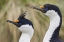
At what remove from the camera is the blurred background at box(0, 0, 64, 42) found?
268 cm

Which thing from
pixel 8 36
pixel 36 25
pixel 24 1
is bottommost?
pixel 8 36

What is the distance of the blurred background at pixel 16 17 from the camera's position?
2.68 m

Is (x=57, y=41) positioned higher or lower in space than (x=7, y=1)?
lower

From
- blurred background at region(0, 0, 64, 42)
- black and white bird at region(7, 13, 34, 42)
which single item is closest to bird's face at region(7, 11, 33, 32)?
black and white bird at region(7, 13, 34, 42)

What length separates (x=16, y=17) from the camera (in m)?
2.66

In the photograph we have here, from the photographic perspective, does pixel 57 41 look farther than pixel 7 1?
No

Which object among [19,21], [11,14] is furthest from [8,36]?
[19,21]

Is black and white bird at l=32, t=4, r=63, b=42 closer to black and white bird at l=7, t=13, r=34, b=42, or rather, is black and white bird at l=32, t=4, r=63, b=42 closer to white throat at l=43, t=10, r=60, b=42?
white throat at l=43, t=10, r=60, b=42

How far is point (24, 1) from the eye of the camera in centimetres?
272

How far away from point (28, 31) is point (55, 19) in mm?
253

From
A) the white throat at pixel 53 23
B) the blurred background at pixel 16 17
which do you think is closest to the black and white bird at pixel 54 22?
the white throat at pixel 53 23

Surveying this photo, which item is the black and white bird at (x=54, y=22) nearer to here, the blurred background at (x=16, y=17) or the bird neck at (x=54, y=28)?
the bird neck at (x=54, y=28)

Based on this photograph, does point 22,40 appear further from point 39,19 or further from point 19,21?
point 39,19

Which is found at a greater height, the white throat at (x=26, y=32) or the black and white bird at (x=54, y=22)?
the black and white bird at (x=54, y=22)
